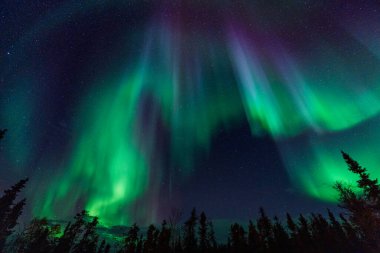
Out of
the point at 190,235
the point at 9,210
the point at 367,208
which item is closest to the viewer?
the point at 367,208

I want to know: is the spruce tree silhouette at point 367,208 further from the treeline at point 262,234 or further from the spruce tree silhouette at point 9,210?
the spruce tree silhouette at point 9,210

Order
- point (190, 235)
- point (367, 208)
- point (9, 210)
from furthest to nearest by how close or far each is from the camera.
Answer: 1. point (190, 235)
2. point (9, 210)
3. point (367, 208)

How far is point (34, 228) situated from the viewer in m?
81.0

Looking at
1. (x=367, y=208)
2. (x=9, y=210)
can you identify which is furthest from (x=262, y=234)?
(x=9, y=210)

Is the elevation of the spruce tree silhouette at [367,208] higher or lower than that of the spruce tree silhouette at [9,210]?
lower

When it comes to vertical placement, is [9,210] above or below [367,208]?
above

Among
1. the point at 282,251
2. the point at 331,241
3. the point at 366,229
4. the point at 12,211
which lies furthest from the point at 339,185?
the point at 12,211

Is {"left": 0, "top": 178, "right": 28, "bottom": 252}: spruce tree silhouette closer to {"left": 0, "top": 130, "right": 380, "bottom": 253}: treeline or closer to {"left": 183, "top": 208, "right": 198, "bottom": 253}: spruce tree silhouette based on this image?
{"left": 0, "top": 130, "right": 380, "bottom": 253}: treeline

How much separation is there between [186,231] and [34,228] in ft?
192

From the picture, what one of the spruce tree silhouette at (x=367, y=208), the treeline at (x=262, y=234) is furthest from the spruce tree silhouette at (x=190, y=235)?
the spruce tree silhouette at (x=367, y=208)

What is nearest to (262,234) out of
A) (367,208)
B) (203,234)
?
(203,234)

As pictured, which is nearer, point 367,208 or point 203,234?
point 367,208

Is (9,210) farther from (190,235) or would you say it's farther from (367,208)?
(367,208)

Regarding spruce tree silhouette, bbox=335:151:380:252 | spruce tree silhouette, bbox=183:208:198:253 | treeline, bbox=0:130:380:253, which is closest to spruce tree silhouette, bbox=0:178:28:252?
treeline, bbox=0:130:380:253
